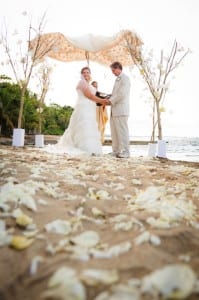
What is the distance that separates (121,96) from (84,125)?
2.99 ft

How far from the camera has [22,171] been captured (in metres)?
2.53

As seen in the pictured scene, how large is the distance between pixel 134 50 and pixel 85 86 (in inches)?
86.5

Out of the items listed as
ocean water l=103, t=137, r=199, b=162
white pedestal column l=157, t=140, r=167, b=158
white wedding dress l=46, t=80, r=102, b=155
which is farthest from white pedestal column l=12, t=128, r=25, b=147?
ocean water l=103, t=137, r=199, b=162

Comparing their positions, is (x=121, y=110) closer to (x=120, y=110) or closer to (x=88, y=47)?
(x=120, y=110)

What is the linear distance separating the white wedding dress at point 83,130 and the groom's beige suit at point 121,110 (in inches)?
15.6

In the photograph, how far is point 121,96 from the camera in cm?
582

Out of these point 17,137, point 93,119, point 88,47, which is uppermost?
point 88,47

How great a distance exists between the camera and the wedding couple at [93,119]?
5.84 m

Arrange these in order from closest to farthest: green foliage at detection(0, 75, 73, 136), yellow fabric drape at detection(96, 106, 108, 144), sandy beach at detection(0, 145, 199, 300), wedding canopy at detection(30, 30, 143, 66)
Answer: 1. sandy beach at detection(0, 145, 199, 300)
2. yellow fabric drape at detection(96, 106, 108, 144)
3. wedding canopy at detection(30, 30, 143, 66)
4. green foliage at detection(0, 75, 73, 136)

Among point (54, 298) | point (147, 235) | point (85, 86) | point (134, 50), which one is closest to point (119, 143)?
point (85, 86)

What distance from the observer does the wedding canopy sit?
700 cm

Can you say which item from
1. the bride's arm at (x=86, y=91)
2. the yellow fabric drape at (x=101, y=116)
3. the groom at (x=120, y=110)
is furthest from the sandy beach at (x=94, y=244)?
the yellow fabric drape at (x=101, y=116)

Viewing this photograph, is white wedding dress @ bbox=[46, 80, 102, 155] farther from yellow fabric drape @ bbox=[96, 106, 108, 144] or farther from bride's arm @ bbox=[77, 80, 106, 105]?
yellow fabric drape @ bbox=[96, 106, 108, 144]

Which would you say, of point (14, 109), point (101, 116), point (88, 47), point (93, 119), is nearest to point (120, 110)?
point (93, 119)
